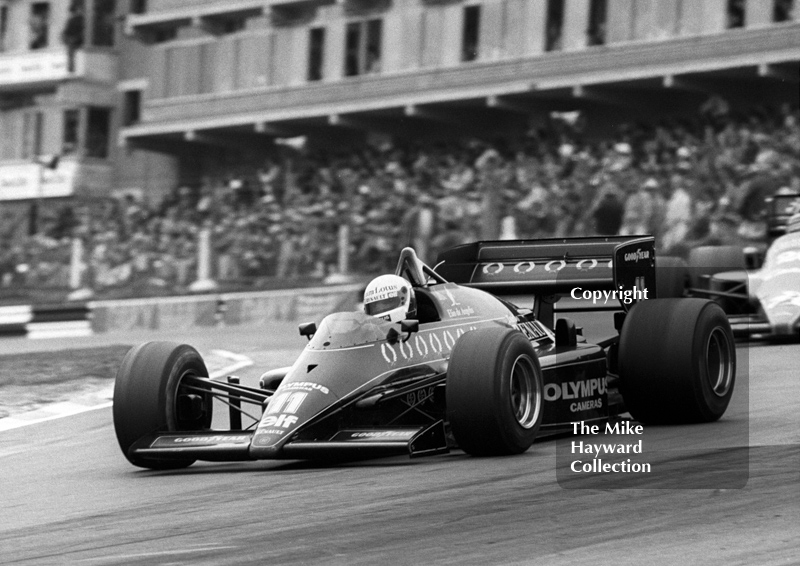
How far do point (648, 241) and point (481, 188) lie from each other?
10389mm

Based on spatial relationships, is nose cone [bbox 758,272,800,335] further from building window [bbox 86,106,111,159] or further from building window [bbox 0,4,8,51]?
building window [bbox 0,4,8,51]

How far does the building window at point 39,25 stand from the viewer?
120 feet

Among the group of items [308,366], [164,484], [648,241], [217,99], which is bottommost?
[164,484]

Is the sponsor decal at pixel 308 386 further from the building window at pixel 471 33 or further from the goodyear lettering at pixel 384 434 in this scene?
the building window at pixel 471 33

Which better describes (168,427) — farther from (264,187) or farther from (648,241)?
(264,187)

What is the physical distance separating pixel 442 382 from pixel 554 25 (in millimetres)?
16653

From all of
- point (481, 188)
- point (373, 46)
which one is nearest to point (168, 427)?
point (481, 188)

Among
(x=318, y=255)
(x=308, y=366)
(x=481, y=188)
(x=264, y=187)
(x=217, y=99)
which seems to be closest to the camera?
(x=308, y=366)

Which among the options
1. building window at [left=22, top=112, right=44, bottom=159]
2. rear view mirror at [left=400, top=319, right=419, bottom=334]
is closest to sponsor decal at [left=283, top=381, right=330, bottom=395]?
rear view mirror at [left=400, top=319, right=419, bottom=334]

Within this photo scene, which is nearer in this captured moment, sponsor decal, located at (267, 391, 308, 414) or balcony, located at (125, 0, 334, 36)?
sponsor decal, located at (267, 391, 308, 414)

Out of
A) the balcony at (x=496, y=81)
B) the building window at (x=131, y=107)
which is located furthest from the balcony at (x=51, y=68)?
the balcony at (x=496, y=81)

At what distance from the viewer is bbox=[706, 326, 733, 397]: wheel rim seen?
9.25 metres

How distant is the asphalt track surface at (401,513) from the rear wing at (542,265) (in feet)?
4.63

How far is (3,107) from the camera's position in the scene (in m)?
38.3
